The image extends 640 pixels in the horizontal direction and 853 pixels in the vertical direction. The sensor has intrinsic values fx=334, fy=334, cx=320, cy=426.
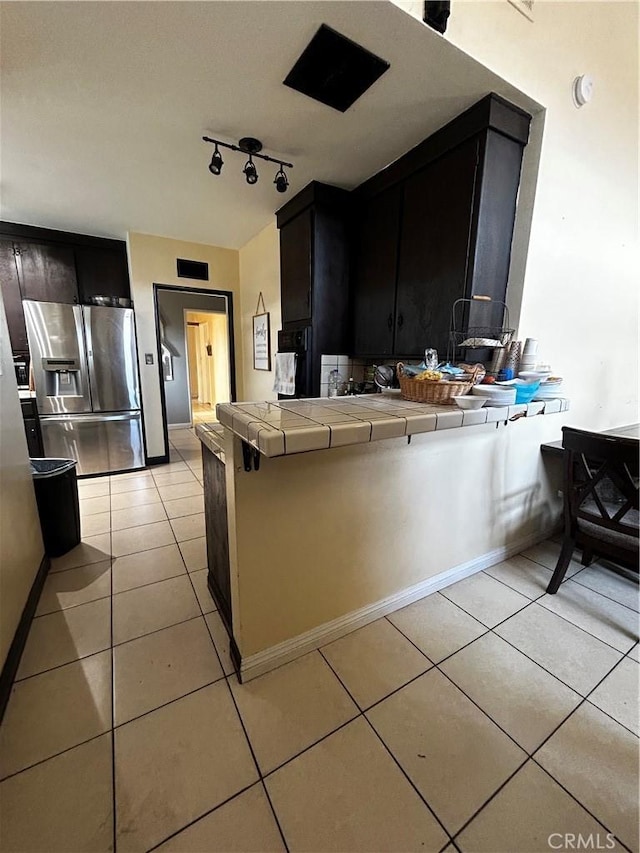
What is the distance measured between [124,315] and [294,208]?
78.1 inches

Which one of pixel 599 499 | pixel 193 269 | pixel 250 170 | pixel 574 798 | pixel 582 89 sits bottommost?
pixel 574 798

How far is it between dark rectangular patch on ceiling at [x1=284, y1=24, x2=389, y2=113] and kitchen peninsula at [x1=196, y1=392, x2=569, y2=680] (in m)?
1.38

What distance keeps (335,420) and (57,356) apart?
334 cm

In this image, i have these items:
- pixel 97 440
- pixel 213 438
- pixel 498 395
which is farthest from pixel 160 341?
pixel 498 395

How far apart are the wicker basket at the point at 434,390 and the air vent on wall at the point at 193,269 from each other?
10.7 ft

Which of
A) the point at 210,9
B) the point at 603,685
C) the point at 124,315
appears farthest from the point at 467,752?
the point at 124,315

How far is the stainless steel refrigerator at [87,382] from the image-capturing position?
10.2 feet

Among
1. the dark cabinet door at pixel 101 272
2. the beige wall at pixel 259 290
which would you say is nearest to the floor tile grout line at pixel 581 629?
the beige wall at pixel 259 290

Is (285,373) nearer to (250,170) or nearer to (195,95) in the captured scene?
(250,170)

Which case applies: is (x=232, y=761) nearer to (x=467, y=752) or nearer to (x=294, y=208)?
(x=467, y=752)

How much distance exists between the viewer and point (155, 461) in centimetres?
387

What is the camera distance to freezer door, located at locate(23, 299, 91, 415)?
10.0 ft

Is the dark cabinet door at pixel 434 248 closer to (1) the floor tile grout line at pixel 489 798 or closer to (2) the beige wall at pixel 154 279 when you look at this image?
(1) the floor tile grout line at pixel 489 798

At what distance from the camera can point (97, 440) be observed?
3.42 meters
